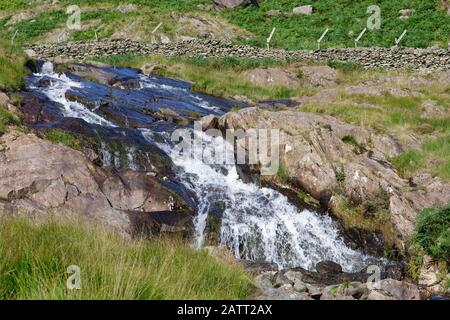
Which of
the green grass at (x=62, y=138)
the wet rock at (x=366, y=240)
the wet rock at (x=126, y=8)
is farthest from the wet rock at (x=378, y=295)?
the wet rock at (x=126, y=8)

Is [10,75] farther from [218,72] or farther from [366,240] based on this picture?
[366,240]

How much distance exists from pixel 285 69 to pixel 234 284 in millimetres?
25165

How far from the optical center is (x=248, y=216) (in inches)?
559

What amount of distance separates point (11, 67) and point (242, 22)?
1138 inches

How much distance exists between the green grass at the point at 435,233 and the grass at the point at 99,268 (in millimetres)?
6932

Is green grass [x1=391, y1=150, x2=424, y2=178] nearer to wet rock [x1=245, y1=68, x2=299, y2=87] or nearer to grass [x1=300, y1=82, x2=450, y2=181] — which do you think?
grass [x1=300, y1=82, x2=450, y2=181]

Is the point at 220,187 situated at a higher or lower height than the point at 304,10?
lower

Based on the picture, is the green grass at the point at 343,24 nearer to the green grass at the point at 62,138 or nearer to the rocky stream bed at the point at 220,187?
the rocky stream bed at the point at 220,187

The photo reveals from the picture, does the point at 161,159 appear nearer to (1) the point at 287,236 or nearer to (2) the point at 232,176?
(2) the point at 232,176

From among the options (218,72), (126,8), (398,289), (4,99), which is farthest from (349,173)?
(126,8)

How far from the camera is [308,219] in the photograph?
48.2 ft

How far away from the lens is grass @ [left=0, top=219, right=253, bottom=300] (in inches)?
201

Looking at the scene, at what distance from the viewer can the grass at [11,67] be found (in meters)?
18.9

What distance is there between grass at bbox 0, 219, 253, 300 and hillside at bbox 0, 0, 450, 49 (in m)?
33.6
